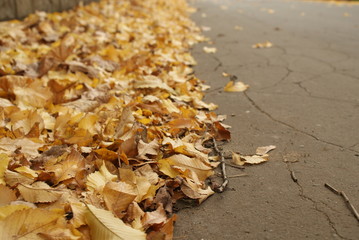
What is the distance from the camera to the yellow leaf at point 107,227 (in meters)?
1.05

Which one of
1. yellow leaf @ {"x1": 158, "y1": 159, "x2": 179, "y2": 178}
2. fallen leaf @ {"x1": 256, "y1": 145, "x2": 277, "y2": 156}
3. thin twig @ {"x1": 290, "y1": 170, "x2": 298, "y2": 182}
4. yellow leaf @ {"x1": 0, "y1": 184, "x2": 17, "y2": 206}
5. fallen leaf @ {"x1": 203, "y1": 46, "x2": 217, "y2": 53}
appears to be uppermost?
yellow leaf @ {"x1": 0, "y1": 184, "x2": 17, "y2": 206}

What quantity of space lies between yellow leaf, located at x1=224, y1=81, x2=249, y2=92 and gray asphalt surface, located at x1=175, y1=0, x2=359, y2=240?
68 mm

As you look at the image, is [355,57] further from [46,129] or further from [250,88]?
[46,129]

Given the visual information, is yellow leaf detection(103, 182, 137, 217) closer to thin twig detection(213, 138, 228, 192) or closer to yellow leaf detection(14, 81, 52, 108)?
thin twig detection(213, 138, 228, 192)

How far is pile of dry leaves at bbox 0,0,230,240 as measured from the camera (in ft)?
3.71

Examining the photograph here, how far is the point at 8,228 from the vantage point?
3.31 ft

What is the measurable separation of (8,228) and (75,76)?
1.55m

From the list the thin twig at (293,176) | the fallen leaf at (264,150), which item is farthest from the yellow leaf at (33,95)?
the thin twig at (293,176)

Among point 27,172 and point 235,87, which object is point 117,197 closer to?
point 27,172

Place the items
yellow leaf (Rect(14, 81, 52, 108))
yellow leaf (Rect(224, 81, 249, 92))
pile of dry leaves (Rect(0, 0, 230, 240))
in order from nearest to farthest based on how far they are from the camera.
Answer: pile of dry leaves (Rect(0, 0, 230, 240)) < yellow leaf (Rect(14, 81, 52, 108)) < yellow leaf (Rect(224, 81, 249, 92))

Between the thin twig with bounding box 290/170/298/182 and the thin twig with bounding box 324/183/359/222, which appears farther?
the thin twig with bounding box 290/170/298/182

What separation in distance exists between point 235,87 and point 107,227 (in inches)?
70.6

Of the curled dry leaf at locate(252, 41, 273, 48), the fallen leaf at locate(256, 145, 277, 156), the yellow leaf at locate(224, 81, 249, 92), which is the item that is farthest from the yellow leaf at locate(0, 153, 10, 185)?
the curled dry leaf at locate(252, 41, 273, 48)

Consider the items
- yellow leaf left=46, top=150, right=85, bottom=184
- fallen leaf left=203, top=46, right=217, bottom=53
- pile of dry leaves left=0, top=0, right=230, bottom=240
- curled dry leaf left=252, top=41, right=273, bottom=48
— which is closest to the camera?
pile of dry leaves left=0, top=0, right=230, bottom=240
